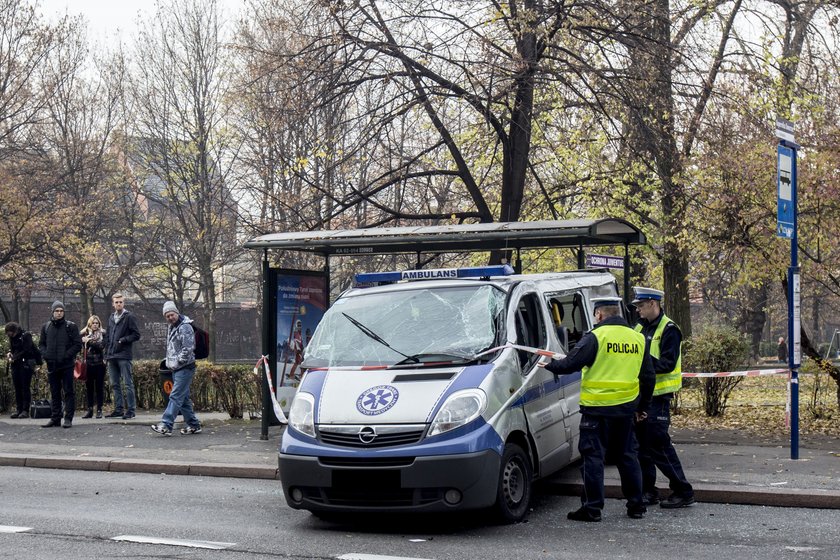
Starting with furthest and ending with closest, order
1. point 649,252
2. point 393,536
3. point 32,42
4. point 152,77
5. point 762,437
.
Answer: point 152,77 < point 32,42 < point 649,252 < point 762,437 < point 393,536

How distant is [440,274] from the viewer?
9.19 m

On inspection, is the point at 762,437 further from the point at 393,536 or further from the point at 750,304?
the point at 750,304

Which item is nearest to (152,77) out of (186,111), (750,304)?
(186,111)

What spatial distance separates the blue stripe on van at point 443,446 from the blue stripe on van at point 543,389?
502 mm

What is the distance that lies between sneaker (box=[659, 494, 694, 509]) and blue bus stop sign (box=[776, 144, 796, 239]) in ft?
10.1

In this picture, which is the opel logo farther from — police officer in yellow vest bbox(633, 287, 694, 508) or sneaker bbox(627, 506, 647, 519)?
police officer in yellow vest bbox(633, 287, 694, 508)

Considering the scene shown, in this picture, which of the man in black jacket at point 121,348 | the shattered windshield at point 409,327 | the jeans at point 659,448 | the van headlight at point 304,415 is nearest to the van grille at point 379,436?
the van headlight at point 304,415

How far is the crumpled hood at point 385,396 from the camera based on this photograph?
7.45 metres

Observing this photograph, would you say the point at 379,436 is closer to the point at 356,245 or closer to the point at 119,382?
the point at 356,245

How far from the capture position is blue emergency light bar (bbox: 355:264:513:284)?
8.95 meters

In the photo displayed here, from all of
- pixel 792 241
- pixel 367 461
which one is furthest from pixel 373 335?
pixel 792 241

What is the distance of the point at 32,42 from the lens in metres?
30.1

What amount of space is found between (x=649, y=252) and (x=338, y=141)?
442 inches

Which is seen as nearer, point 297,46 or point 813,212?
point 813,212
